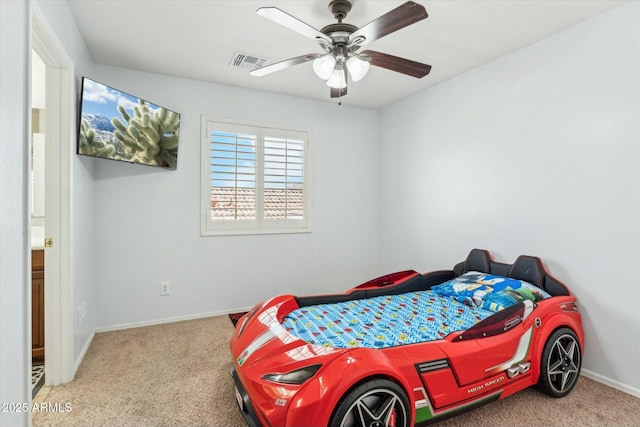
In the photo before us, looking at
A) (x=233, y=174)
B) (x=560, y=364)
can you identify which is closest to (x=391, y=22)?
(x=560, y=364)

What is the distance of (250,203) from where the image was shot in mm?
3812

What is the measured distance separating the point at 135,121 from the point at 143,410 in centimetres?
229

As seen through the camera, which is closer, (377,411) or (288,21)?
(377,411)

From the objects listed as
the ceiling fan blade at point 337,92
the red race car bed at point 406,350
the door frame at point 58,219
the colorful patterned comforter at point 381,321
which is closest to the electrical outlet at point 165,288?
the door frame at point 58,219

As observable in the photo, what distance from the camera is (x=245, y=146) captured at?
3.77 metres

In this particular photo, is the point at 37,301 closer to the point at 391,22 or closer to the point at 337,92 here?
the point at 337,92

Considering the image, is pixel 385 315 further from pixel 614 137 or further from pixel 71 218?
pixel 71 218

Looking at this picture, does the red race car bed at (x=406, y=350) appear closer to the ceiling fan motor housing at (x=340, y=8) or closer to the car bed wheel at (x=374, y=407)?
the car bed wheel at (x=374, y=407)

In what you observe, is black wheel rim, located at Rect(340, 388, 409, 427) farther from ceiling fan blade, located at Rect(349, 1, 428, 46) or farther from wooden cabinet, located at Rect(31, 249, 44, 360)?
wooden cabinet, located at Rect(31, 249, 44, 360)

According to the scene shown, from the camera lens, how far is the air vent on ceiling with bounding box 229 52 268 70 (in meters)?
2.95

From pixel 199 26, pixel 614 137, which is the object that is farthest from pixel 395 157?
pixel 199 26

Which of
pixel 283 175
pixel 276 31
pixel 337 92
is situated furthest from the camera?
pixel 283 175

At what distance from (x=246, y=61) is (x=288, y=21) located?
1427mm

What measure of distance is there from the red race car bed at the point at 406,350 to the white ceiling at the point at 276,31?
70.0 inches
